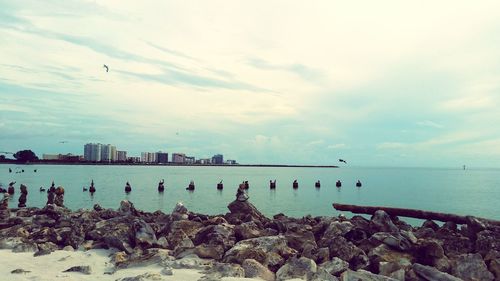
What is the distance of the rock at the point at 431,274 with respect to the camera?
7.28 meters

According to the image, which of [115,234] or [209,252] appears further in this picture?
[115,234]

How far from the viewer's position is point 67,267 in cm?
873

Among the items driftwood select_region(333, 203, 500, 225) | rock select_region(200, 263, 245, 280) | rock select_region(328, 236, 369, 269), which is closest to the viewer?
rock select_region(200, 263, 245, 280)

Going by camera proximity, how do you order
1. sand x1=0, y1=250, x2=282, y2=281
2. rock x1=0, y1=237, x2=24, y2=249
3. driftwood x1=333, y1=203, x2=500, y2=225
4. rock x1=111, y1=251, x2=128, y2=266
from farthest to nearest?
driftwood x1=333, y1=203, x2=500, y2=225 < rock x1=0, y1=237, x2=24, y2=249 < rock x1=111, y1=251, x2=128, y2=266 < sand x1=0, y1=250, x2=282, y2=281

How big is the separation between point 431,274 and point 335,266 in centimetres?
168

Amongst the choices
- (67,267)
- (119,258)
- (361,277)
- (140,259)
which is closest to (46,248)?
(67,267)

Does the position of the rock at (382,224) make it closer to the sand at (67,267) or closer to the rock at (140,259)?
the sand at (67,267)

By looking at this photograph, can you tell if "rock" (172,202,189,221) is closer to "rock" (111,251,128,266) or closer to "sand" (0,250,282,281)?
"sand" (0,250,282,281)

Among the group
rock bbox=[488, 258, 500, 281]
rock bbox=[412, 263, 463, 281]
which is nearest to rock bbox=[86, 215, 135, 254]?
rock bbox=[412, 263, 463, 281]

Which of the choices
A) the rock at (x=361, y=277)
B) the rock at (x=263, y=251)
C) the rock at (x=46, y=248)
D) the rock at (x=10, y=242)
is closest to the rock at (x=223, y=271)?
the rock at (x=263, y=251)

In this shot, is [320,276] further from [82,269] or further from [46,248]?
[46,248]

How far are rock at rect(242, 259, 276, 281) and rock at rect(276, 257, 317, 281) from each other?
154 mm

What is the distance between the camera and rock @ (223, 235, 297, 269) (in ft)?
27.9

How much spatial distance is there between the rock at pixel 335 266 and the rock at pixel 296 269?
291 mm
